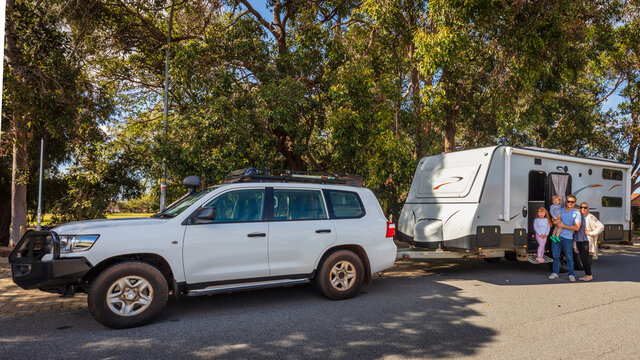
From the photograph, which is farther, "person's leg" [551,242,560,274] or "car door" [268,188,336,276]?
"person's leg" [551,242,560,274]

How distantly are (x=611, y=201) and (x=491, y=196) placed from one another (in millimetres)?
4748

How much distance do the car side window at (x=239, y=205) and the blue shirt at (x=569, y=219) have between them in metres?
6.17

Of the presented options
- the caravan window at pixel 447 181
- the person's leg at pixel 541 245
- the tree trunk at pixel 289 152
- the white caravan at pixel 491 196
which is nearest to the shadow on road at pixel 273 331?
the white caravan at pixel 491 196

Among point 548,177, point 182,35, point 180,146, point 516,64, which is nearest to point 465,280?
point 548,177

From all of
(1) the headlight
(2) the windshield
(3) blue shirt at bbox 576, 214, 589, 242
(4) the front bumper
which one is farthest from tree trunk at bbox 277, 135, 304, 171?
(4) the front bumper

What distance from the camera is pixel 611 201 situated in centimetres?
1025

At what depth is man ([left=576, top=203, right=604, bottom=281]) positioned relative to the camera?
7941mm

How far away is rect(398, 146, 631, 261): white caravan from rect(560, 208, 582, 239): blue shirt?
674 millimetres

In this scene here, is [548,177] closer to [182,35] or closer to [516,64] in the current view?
[516,64]

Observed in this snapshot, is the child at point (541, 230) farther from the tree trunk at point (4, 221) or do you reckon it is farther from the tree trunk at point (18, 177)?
the tree trunk at point (4, 221)

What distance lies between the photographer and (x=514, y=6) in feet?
32.4

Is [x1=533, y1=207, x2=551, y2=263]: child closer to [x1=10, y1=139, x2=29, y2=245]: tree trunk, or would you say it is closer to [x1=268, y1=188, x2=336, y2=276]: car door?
[x1=268, y1=188, x2=336, y2=276]: car door

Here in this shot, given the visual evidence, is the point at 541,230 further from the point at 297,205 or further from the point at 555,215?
the point at 297,205

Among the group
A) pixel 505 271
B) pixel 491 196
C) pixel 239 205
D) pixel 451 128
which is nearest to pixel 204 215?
pixel 239 205
